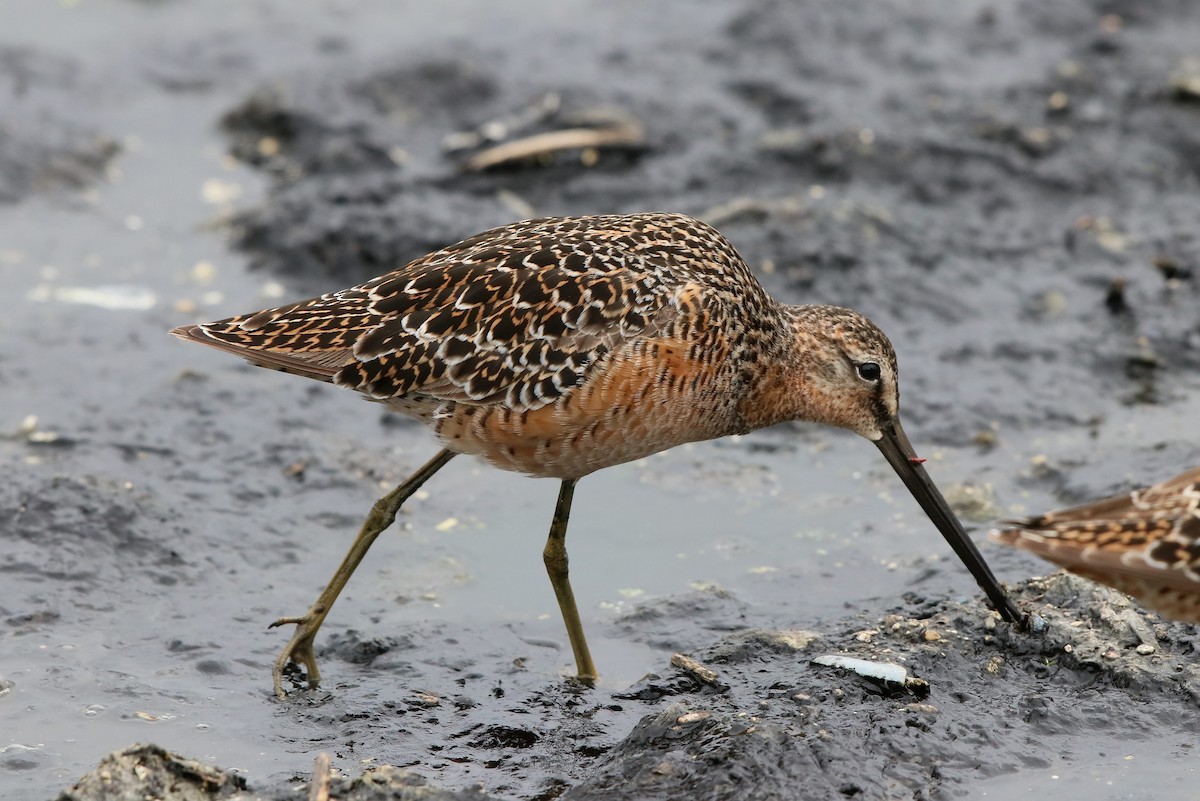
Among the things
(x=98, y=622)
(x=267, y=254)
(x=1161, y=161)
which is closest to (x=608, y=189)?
(x=267, y=254)

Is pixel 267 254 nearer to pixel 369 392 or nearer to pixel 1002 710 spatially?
pixel 369 392

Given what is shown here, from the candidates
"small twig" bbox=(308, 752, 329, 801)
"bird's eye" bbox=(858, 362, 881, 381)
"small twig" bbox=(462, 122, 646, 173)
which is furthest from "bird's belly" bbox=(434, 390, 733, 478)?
"small twig" bbox=(462, 122, 646, 173)

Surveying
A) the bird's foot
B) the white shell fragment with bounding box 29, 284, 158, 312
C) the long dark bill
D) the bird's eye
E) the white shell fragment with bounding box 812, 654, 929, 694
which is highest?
the bird's eye

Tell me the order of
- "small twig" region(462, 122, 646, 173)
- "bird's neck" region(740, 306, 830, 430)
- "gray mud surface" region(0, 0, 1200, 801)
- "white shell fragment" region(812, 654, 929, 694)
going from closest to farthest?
1. "gray mud surface" region(0, 0, 1200, 801)
2. "white shell fragment" region(812, 654, 929, 694)
3. "bird's neck" region(740, 306, 830, 430)
4. "small twig" region(462, 122, 646, 173)

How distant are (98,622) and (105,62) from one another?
5364 mm

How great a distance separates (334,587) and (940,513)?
209 centimetres

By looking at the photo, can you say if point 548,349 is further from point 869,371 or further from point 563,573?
point 869,371

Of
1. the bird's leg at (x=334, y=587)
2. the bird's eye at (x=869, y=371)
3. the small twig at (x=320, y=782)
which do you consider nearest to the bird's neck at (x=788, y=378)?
the bird's eye at (x=869, y=371)

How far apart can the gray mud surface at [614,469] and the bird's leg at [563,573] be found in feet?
0.46

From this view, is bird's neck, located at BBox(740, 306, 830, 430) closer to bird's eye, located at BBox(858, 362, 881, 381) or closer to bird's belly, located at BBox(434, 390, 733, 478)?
bird's eye, located at BBox(858, 362, 881, 381)

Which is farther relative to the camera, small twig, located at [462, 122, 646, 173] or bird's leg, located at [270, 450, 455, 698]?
small twig, located at [462, 122, 646, 173]

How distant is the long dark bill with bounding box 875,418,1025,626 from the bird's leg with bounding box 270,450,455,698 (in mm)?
1570

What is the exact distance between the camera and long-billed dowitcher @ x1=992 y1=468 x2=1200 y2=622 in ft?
14.4

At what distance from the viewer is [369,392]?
→ 4969mm
